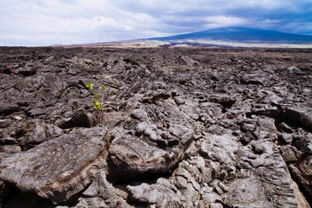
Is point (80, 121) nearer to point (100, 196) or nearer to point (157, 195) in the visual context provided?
point (100, 196)

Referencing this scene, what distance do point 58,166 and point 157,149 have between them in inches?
78.9

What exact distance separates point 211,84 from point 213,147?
17.8ft

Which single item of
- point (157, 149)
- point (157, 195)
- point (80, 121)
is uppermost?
point (80, 121)

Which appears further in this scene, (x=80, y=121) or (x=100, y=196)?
(x=80, y=121)

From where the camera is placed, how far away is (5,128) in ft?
18.2

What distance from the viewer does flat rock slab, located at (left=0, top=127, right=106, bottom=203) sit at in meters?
3.43

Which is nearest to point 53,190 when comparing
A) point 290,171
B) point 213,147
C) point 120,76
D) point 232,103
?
point 213,147

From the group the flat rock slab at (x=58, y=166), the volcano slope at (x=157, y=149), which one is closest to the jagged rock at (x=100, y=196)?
the volcano slope at (x=157, y=149)

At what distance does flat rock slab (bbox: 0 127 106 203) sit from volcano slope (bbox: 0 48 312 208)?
2cm

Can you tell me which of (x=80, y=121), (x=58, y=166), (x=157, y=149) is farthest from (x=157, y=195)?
(x=80, y=121)

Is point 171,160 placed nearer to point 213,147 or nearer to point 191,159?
point 191,159

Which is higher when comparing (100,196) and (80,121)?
(80,121)

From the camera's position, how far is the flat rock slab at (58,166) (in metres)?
3.43

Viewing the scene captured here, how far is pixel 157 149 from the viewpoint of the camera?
179 inches
